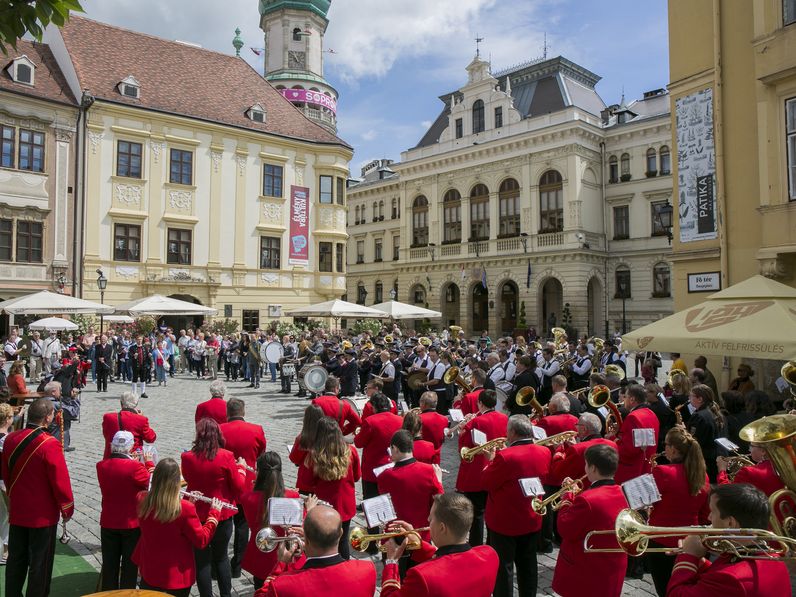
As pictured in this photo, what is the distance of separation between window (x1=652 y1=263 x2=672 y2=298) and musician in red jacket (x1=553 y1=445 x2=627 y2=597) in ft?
126

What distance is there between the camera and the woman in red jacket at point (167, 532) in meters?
4.26

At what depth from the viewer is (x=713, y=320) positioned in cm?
866

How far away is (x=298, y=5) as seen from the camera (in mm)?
55719

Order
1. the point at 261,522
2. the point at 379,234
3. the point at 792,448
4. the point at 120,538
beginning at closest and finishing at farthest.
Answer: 1. the point at 792,448
2. the point at 261,522
3. the point at 120,538
4. the point at 379,234

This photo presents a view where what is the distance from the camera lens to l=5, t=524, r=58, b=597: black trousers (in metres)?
5.09

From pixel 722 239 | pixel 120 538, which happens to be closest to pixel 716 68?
pixel 722 239

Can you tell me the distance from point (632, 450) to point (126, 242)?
94.0 ft

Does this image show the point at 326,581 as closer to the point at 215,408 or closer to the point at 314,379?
the point at 215,408

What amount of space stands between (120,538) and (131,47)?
34.5 m

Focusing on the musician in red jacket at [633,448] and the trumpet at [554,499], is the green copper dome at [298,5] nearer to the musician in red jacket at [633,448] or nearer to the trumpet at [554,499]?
the musician in red jacket at [633,448]

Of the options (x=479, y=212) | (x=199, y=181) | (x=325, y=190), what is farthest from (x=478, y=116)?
(x=199, y=181)

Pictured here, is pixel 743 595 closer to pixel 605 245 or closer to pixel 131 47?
pixel 131 47

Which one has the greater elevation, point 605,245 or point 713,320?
point 605,245

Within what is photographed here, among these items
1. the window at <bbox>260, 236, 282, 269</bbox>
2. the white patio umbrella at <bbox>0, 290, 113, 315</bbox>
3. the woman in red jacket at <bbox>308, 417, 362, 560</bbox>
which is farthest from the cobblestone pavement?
the window at <bbox>260, 236, 282, 269</bbox>
